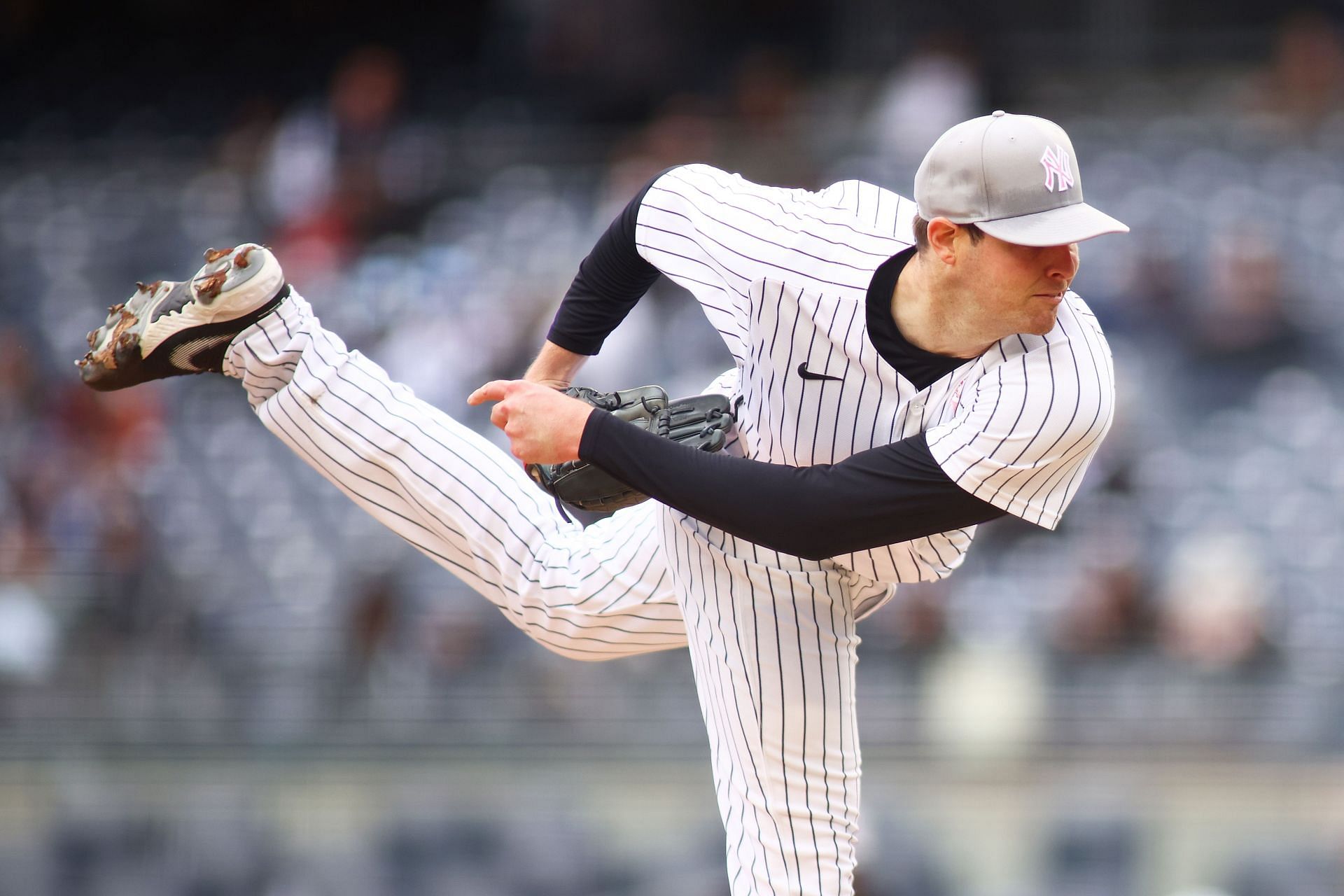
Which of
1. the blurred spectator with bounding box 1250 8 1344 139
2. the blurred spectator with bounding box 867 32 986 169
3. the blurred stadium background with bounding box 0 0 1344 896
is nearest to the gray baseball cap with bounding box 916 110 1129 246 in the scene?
the blurred stadium background with bounding box 0 0 1344 896

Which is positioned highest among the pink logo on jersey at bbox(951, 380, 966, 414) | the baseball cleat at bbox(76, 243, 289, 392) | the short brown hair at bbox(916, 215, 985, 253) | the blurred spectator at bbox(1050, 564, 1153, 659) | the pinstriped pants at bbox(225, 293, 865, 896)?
the short brown hair at bbox(916, 215, 985, 253)

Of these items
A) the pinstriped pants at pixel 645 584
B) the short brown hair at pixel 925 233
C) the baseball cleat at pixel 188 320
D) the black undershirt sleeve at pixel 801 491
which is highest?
the short brown hair at pixel 925 233

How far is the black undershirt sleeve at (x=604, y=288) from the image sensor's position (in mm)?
2578

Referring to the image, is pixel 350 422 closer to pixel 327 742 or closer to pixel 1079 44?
pixel 327 742

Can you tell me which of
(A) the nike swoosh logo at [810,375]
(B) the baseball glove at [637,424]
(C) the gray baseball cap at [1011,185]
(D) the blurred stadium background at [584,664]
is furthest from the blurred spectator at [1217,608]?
(C) the gray baseball cap at [1011,185]

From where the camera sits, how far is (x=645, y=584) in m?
2.68

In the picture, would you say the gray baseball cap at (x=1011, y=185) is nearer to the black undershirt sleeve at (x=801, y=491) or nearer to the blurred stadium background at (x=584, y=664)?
the black undershirt sleeve at (x=801, y=491)

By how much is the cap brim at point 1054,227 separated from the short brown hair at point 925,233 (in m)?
0.02

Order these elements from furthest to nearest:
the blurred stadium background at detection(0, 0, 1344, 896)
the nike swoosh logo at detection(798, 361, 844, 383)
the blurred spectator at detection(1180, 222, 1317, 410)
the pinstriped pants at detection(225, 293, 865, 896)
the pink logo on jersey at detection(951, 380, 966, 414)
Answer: the blurred spectator at detection(1180, 222, 1317, 410), the blurred stadium background at detection(0, 0, 1344, 896), the pinstriped pants at detection(225, 293, 865, 896), the nike swoosh logo at detection(798, 361, 844, 383), the pink logo on jersey at detection(951, 380, 966, 414)

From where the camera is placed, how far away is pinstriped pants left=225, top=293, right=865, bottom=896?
249 cm

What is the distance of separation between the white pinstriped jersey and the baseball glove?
6 cm

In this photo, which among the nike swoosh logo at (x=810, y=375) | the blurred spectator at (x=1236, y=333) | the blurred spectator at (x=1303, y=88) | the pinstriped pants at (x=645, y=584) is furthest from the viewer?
the blurred spectator at (x=1303, y=88)

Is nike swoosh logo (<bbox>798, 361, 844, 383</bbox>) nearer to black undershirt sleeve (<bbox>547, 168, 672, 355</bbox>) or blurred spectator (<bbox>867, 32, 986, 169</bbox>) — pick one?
black undershirt sleeve (<bbox>547, 168, 672, 355</bbox>)

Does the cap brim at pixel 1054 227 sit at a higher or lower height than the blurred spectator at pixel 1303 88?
lower
